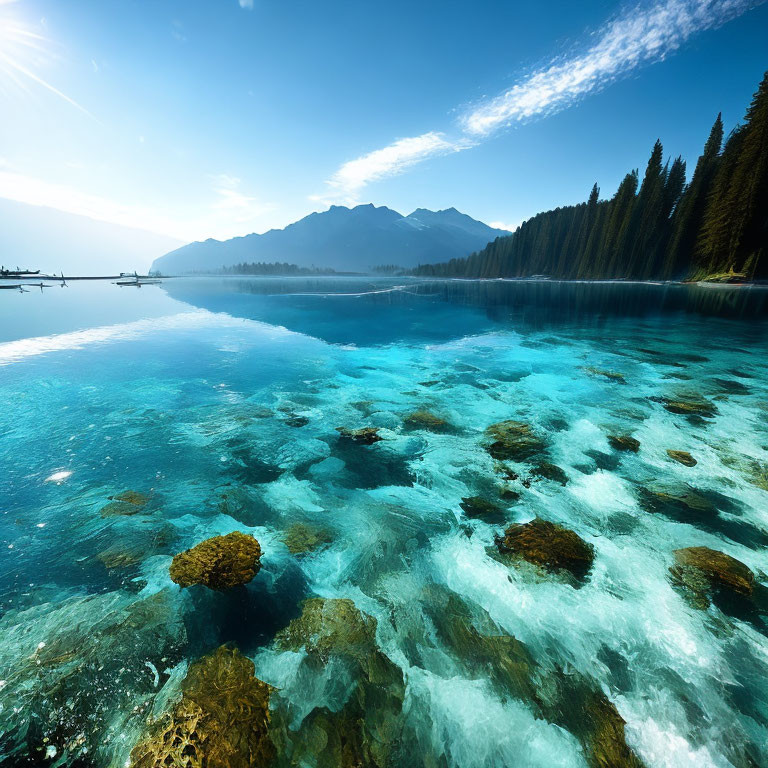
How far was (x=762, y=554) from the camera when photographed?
7.80 metres

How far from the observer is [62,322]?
41.3 metres

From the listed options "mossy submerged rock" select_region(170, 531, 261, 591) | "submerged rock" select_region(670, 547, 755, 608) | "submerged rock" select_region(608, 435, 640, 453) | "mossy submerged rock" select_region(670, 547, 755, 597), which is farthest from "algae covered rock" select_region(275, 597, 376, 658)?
"submerged rock" select_region(608, 435, 640, 453)

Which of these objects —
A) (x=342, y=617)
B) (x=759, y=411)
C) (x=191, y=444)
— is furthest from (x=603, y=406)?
(x=191, y=444)

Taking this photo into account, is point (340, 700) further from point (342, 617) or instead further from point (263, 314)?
point (263, 314)

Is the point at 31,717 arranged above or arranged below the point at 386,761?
above

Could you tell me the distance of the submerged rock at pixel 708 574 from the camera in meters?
6.88

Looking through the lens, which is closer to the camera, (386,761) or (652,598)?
(386,761)

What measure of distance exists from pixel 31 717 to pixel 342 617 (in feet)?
14.8

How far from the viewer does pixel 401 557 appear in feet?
26.2

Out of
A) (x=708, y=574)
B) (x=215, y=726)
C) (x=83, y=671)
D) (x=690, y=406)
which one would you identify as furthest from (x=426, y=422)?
(x=690, y=406)

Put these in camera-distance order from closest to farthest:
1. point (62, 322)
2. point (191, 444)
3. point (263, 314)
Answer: point (191, 444), point (62, 322), point (263, 314)

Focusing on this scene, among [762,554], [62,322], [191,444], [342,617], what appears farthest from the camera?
[62,322]

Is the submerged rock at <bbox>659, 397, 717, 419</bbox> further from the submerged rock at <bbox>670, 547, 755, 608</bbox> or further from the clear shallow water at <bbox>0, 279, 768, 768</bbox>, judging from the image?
the submerged rock at <bbox>670, 547, 755, 608</bbox>

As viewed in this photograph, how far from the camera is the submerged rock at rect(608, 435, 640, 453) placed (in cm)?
1221
